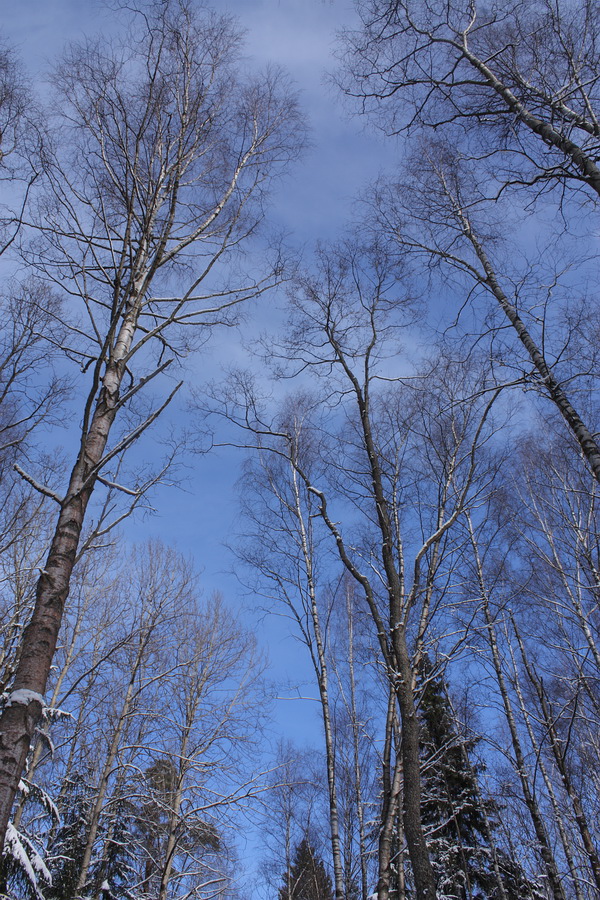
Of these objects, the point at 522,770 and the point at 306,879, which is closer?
the point at 522,770

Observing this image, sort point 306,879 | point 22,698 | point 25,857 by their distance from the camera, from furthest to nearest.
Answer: point 306,879, point 25,857, point 22,698

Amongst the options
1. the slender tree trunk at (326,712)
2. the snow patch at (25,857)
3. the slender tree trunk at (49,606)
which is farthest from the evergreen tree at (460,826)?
the slender tree trunk at (49,606)

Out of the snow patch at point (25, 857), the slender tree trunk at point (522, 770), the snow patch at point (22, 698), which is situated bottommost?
the snow patch at point (22, 698)

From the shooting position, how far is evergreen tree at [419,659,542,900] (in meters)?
11.5

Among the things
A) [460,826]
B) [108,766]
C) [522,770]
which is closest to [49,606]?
[108,766]

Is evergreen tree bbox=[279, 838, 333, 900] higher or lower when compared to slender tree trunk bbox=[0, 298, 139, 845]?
higher

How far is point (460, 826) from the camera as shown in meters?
12.8

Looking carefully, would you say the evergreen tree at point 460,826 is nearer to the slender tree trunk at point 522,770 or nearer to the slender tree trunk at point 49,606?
the slender tree trunk at point 522,770

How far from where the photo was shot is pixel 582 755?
1267 cm

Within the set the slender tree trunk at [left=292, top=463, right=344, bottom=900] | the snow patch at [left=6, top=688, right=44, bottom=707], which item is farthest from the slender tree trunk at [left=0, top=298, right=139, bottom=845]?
the slender tree trunk at [left=292, top=463, right=344, bottom=900]

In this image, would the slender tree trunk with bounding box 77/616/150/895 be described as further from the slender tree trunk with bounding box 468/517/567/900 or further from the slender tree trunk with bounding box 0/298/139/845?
the slender tree trunk with bounding box 0/298/139/845

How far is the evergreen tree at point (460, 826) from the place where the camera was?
11531 mm

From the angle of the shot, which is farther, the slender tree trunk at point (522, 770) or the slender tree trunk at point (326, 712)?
the slender tree trunk at point (522, 770)

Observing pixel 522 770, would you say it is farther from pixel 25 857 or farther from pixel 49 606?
pixel 49 606
